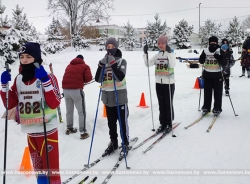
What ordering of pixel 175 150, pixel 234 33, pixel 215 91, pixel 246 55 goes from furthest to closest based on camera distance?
pixel 234 33 < pixel 246 55 < pixel 215 91 < pixel 175 150

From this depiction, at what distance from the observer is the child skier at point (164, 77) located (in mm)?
4895

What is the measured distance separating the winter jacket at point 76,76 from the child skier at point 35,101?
6.80 feet

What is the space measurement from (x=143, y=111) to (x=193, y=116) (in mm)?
1557

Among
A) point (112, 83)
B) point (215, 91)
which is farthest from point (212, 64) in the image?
point (112, 83)

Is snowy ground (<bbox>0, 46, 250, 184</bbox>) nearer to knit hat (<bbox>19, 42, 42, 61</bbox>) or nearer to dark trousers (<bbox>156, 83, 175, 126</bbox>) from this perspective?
dark trousers (<bbox>156, 83, 175, 126</bbox>)

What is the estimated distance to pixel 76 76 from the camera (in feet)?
15.7

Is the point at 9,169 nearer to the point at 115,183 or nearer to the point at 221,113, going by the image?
the point at 115,183

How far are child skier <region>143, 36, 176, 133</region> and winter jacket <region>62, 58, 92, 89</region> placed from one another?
4.84 feet

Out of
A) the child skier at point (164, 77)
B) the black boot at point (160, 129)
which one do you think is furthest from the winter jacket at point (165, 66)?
the black boot at point (160, 129)

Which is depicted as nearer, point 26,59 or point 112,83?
point 26,59

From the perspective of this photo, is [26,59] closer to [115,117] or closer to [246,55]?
[115,117]

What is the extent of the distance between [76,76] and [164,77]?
201cm

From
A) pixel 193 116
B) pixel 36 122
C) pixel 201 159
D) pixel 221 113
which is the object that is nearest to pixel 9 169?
pixel 36 122

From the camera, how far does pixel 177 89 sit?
9.89 meters
